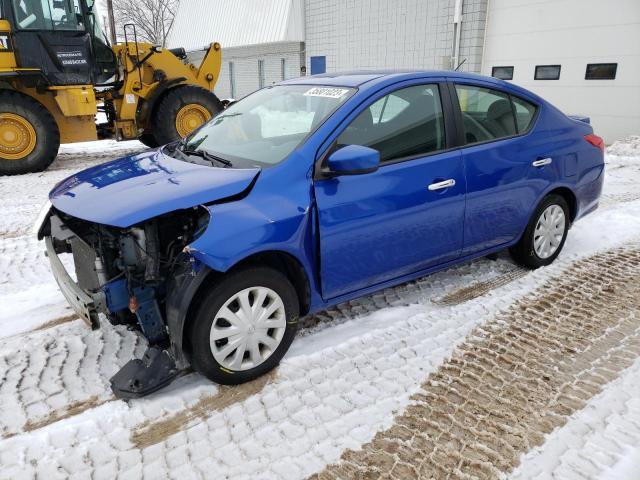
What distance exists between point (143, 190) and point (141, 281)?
48cm

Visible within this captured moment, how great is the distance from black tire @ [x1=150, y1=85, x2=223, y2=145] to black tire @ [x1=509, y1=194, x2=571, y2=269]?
6.85 metres

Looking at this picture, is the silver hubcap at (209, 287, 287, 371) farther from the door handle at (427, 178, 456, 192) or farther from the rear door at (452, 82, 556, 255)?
the rear door at (452, 82, 556, 255)

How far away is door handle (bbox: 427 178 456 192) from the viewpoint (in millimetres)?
3211

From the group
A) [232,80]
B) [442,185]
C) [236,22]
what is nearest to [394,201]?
[442,185]

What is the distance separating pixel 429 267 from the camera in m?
3.45

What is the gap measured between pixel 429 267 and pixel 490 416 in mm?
1207

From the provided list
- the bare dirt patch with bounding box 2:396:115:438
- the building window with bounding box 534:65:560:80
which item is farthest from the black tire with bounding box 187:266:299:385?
the building window with bounding box 534:65:560:80

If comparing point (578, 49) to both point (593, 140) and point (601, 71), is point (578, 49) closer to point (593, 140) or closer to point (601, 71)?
point (601, 71)

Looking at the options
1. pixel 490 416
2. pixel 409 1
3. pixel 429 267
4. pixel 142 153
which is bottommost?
pixel 490 416

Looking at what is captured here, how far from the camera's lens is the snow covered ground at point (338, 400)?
7.20 ft

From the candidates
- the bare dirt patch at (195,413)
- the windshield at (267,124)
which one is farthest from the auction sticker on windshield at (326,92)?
the bare dirt patch at (195,413)

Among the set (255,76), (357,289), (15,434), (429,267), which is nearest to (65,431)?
(15,434)

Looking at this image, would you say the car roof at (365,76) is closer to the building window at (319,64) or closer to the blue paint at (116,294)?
the blue paint at (116,294)

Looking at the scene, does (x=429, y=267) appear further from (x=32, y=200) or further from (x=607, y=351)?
(x=32, y=200)
